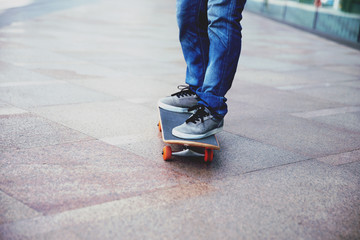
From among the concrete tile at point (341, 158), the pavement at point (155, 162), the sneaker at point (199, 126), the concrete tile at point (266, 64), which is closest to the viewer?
the pavement at point (155, 162)

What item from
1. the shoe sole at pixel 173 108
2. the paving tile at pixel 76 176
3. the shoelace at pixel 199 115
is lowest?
the paving tile at pixel 76 176

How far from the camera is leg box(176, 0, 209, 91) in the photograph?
297 cm

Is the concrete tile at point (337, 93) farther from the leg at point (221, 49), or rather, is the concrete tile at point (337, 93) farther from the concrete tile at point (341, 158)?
the leg at point (221, 49)

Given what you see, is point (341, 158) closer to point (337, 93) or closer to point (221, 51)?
point (221, 51)

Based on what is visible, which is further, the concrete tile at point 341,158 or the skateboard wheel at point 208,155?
the concrete tile at point 341,158

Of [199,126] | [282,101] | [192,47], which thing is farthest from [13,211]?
[282,101]

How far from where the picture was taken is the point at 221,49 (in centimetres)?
269

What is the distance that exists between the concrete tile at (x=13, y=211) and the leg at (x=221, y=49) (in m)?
1.31

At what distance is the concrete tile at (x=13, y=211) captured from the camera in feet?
5.77

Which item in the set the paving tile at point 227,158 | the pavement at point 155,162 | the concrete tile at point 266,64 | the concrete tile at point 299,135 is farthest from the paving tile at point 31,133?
the concrete tile at point 266,64

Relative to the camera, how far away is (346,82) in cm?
576

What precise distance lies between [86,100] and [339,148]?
2.16 m

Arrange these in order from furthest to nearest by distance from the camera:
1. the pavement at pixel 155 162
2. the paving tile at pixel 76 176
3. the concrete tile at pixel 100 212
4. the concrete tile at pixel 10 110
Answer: the concrete tile at pixel 10 110 → the paving tile at pixel 76 176 → the pavement at pixel 155 162 → the concrete tile at pixel 100 212

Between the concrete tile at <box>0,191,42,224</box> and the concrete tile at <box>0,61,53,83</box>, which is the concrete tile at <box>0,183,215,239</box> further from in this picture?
the concrete tile at <box>0,61,53,83</box>
